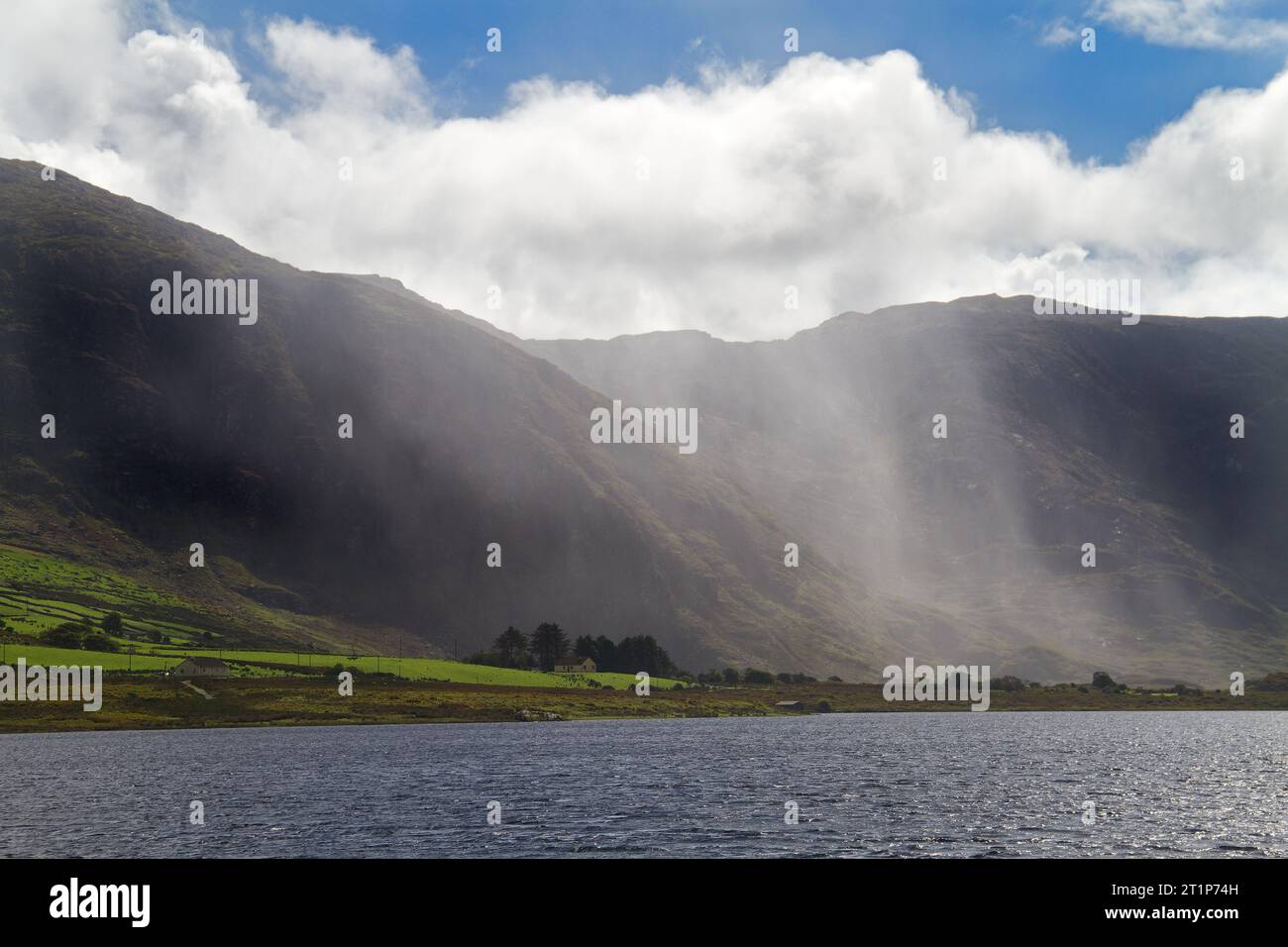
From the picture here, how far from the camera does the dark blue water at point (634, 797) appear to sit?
216 ft

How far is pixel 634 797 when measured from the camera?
3477 inches

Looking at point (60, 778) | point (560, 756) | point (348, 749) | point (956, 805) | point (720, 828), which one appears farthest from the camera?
point (348, 749)

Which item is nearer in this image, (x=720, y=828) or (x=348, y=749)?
(x=720, y=828)

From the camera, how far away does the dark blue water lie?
65750 mm
